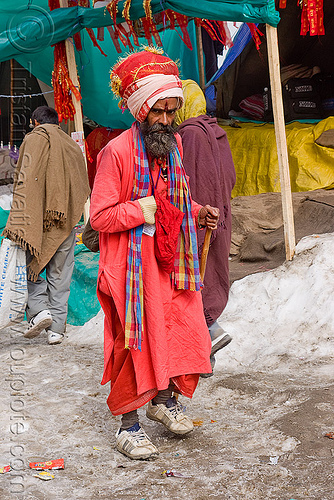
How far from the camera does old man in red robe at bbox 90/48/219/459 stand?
292 cm

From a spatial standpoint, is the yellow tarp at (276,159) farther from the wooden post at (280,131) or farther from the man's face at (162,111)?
the man's face at (162,111)

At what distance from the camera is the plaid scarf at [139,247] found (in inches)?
115

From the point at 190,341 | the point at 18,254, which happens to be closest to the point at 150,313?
the point at 190,341

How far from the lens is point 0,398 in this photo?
12.9ft

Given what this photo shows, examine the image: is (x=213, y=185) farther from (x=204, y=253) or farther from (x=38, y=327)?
(x=38, y=327)

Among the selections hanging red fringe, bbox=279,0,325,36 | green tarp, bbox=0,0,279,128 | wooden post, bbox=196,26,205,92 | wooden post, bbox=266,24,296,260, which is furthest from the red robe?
wooden post, bbox=196,26,205,92

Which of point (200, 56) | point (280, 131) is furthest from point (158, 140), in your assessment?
point (200, 56)

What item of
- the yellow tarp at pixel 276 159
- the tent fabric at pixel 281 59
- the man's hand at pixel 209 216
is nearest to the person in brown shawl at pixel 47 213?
the man's hand at pixel 209 216

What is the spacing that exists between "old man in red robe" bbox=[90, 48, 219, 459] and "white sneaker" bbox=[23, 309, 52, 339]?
2.19 meters

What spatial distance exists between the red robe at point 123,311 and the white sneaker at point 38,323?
2180 millimetres

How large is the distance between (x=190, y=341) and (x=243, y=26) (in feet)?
19.9

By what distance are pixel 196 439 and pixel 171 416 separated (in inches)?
7.4

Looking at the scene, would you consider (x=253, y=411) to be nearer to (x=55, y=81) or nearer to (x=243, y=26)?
(x=55, y=81)

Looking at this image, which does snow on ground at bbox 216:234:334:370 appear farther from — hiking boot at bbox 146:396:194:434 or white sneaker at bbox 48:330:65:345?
white sneaker at bbox 48:330:65:345
